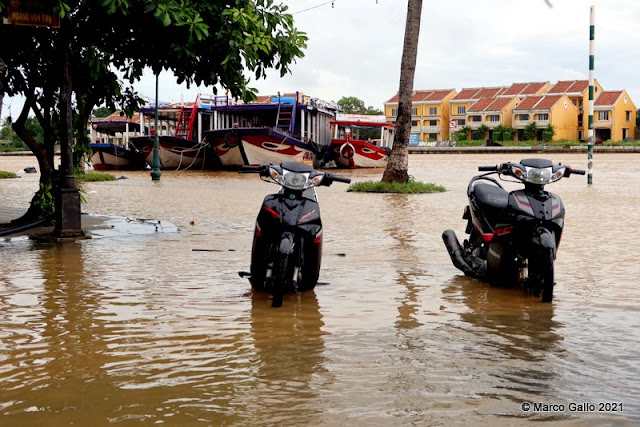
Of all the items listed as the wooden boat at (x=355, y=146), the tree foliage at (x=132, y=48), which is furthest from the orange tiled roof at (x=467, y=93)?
the tree foliage at (x=132, y=48)

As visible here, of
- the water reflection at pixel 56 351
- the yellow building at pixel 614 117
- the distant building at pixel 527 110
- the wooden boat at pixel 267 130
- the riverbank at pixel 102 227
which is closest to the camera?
the water reflection at pixel 56 351

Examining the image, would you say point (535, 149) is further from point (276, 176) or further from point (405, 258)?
point (276, 176)

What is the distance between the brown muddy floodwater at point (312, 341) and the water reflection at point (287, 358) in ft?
0.04

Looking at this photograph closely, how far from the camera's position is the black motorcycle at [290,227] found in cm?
593

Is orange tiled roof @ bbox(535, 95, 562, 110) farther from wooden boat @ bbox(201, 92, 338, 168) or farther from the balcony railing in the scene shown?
wooden boat @ bbox(201, 92, 338, 168)

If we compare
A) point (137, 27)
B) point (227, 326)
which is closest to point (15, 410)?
point (227, 326)

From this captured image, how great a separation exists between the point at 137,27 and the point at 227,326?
18.7 feet

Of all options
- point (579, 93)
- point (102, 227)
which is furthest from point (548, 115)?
point (102, 227)

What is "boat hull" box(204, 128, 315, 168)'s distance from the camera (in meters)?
34.4

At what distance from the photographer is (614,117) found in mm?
81188

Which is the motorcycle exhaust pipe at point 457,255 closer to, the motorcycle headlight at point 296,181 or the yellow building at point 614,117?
the motorcycle headlight at point 296,181

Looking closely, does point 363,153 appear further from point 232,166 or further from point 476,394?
point 476,394

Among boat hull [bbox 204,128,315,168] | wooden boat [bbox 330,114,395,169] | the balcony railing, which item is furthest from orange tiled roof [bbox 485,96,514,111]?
boat hull [bbox 204,128,315,168]

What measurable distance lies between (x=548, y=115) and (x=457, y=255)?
76.1 metres
